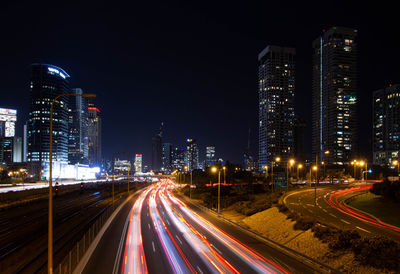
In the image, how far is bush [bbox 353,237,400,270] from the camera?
1814 centimetres

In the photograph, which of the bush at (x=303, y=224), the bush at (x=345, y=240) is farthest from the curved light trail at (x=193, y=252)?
the bush at (x=303, y=224)

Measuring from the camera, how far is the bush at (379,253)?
18141mm

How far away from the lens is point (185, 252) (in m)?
25.3

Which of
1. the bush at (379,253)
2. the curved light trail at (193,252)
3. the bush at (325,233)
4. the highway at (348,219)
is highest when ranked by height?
the bush at (379,253)

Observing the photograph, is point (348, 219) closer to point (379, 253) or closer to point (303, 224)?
point (303, 224)

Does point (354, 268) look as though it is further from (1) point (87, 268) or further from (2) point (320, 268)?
(1) point (87, 268)

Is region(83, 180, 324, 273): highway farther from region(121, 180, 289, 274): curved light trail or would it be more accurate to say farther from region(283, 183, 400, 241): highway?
region(283, 183, 400, 241): highway

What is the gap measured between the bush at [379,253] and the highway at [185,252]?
3.64 meters

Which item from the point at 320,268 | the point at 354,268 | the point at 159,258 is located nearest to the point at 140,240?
the point at 159,258

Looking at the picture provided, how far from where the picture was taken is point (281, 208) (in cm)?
3925

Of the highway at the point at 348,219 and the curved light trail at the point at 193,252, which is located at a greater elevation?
the highway at the point at 348,219

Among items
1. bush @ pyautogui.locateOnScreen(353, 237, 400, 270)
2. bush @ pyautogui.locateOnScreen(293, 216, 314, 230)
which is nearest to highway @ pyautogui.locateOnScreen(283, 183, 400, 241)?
bush @ pyautogui.locateOnScreen(293, 216, 314, 230)

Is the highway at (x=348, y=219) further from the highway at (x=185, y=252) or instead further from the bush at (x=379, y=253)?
the highway at (x=185, y=252)

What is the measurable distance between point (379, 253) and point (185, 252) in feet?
49.0
